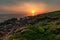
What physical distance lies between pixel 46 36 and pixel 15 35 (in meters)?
2.63

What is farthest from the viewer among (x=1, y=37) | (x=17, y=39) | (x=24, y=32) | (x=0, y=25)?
(x=0, y=25)

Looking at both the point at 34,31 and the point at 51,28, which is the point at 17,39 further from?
the point at 51,28

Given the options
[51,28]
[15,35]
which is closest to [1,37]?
[15,35]

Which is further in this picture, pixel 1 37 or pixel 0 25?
pixel 0 25

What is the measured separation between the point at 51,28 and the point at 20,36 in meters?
3.00

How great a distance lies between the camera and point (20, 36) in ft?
65.8

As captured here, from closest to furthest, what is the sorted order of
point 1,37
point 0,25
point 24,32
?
point 24,32, point 1,37, point 0,25

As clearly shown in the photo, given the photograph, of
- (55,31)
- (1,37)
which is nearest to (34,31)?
(55,31)

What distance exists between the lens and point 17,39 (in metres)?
19.4

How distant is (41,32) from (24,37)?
165 cm

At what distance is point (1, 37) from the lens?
23188 mm

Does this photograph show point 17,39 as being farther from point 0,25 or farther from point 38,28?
point 0,25

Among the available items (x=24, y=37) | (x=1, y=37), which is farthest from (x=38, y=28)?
(x=1, y=37)

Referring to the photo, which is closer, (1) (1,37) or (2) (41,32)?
(2) (41,32)
